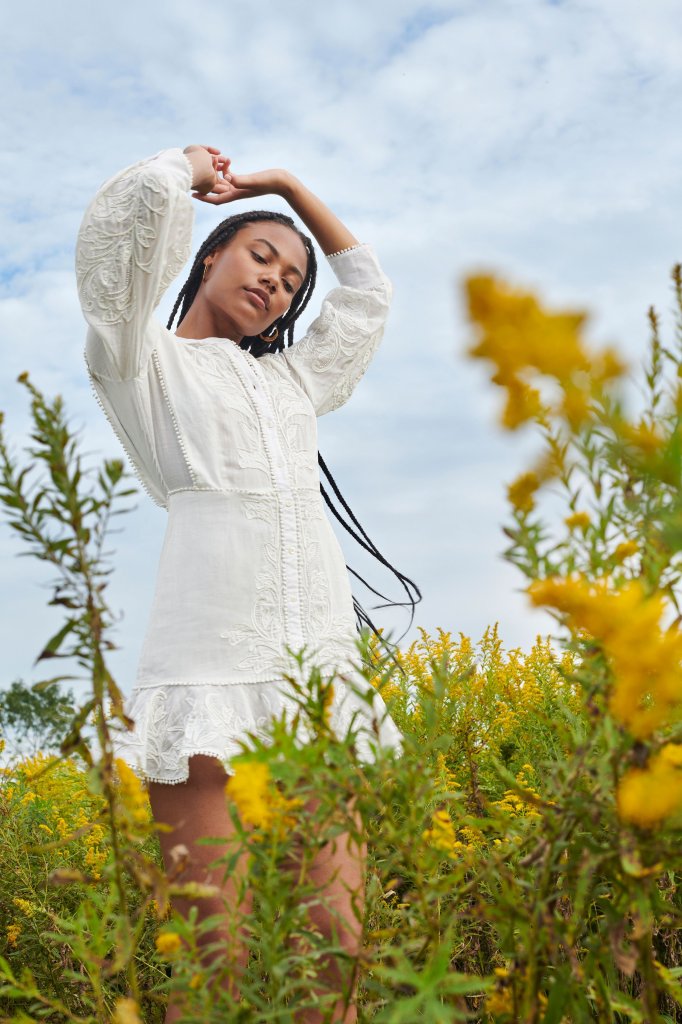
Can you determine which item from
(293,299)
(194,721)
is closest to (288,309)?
(293,299)

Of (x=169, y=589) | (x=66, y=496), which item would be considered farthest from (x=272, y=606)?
(x=66, y=496)

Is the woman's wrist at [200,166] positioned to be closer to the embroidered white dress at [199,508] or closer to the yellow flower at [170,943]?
the embroidered white dress at [199,508]

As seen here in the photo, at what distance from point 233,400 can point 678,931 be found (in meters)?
1.66

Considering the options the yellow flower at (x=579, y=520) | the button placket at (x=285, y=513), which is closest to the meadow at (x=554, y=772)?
the yellow flower at (x=579, y=520)

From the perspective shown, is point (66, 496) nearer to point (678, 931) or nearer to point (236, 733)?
point (236, 733)

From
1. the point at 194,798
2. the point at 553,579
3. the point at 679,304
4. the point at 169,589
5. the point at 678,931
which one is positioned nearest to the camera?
the point at 553,579

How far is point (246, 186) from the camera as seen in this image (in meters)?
2.58

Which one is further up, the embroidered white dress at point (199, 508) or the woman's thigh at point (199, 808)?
the embroidered white dress at point (199, 508)

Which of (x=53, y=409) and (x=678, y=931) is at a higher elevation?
(x=53, y=409)

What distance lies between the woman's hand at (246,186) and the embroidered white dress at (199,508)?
0.31m

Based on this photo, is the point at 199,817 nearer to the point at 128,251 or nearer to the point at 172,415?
the point at 172,415

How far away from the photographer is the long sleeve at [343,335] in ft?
8.59

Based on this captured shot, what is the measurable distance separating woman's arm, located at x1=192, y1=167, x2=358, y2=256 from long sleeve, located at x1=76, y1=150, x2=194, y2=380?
416mm

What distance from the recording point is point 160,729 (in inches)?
73.1
